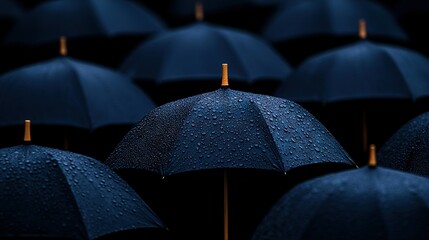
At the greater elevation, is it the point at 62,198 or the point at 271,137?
the point at 271,137

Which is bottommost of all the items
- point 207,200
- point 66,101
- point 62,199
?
A: point 207,200

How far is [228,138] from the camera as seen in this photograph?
5.36 m

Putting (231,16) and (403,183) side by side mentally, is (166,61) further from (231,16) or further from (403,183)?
(403,183)

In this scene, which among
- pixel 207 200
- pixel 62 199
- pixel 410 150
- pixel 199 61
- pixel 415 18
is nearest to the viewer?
pixel 62 199

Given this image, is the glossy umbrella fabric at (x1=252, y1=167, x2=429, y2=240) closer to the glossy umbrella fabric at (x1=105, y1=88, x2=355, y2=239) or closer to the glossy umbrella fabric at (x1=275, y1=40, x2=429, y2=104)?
the glossy umbrella fabric at (x1=105, y1=88, x2=355, y2=239)

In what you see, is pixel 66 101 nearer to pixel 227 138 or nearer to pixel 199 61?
pixel 199 61

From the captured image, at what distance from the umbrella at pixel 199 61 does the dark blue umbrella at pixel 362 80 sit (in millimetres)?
519

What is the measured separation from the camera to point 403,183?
14.9ft

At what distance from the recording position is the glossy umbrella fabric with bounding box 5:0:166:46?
9562mm

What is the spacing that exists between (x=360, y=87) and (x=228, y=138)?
7.83 feet

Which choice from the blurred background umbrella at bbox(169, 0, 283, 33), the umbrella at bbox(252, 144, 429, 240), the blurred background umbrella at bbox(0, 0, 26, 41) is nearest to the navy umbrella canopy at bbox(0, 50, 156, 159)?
the umbrella at bbox(252, 144, 429, 240)

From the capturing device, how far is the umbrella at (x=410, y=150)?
568cm

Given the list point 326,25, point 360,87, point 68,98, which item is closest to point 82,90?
point 68,98

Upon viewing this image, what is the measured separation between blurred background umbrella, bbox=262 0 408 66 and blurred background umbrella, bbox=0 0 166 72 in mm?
1047
